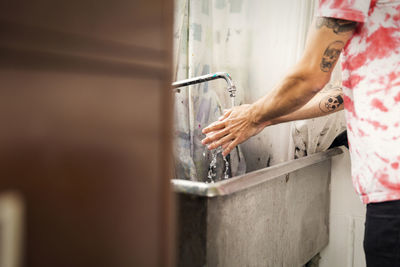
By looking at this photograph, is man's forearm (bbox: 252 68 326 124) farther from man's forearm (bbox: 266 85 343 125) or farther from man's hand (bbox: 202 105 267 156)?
man's forearm (bbox: 266 85 343 125)

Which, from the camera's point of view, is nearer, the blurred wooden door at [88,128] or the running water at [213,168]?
the blurred wooden door at [88,128]

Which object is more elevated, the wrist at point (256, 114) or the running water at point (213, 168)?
the wrist at point (256, 114)

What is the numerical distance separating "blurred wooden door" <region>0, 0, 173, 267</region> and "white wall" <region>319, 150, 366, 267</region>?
155 centimetres

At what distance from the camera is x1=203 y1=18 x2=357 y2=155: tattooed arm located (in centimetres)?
93

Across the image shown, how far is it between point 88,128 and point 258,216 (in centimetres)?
90

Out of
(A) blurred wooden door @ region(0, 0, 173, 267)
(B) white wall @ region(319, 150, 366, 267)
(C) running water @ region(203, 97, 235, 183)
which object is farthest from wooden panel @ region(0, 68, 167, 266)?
(B) white wall @ region(319, 150, 366, 267)

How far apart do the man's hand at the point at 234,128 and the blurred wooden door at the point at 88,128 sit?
0.73 m

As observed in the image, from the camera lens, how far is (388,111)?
875mm

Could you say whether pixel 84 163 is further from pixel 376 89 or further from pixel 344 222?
pixel 344 222

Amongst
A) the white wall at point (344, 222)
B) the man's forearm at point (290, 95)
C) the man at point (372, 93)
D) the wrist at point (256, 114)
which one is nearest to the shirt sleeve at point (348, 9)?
the man at point (372, 93)

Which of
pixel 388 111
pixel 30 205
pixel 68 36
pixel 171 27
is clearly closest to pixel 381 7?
pixel 388 111

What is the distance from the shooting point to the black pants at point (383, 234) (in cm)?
88

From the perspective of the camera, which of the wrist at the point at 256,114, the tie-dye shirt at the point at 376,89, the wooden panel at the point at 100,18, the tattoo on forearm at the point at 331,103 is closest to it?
the wooden panel at the point at 100,18

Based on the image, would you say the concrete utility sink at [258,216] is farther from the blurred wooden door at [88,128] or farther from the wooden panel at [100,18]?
the wooden panel at [100,18]
